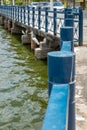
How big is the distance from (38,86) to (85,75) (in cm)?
458

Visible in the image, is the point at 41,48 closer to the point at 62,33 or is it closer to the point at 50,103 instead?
the point at 62,33

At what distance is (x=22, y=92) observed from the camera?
35.9 feet

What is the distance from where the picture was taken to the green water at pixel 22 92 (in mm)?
8242

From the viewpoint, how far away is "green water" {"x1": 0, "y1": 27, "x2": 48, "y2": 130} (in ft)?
27.0

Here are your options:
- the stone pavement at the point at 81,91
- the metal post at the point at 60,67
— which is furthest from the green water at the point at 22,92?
the metal post at the point at 60,67

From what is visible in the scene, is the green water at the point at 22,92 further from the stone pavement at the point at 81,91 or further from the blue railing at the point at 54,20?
the blue railing at the point at 54,20

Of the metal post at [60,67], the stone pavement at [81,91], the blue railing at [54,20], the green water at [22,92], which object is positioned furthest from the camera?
the blue railing at [54,20]

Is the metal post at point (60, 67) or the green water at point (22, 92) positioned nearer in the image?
the metal post at point (60, 67)

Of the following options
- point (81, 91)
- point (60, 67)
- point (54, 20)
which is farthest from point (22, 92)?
point (60, 67)

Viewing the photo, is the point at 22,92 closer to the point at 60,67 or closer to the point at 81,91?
the point at 81,91

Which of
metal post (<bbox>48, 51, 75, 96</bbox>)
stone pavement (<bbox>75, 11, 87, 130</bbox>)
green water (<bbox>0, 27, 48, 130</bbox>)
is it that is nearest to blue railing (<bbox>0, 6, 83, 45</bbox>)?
green water (<bbox>0, 27, 48, 130</bbox>)

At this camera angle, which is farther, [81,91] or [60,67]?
[81,91]

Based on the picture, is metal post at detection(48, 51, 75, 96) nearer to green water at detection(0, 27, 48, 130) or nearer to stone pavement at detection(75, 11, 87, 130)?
stone pavement at detection(75, 11, 87, 130)

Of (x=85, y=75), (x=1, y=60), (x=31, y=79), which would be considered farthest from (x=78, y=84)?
(x=1, y=60)
